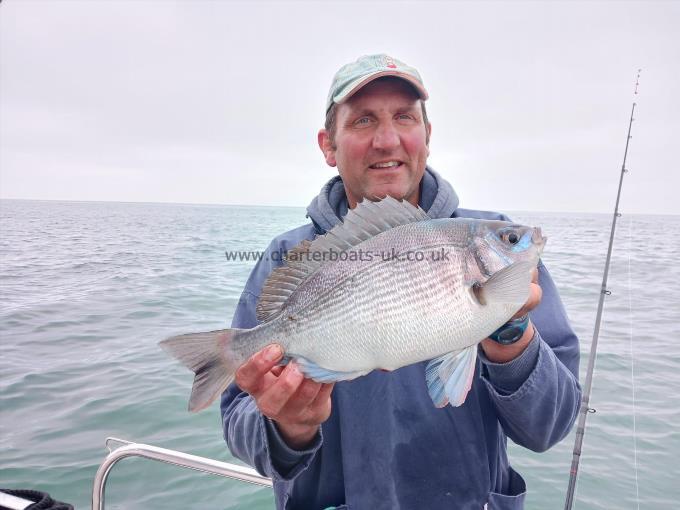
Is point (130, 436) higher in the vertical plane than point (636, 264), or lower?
lower

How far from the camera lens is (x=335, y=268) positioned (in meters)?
2.12

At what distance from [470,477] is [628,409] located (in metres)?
5.42

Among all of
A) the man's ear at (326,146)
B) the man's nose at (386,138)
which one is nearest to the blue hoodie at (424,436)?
the man's nose at (386,138)

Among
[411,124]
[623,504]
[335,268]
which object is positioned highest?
[411,124]

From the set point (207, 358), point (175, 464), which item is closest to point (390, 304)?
point (207, 358)

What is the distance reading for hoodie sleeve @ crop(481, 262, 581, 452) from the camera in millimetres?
1998

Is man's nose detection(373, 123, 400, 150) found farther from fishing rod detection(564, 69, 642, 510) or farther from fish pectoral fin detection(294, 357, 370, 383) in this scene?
fishing rod detection(564, 69, 642, 510)

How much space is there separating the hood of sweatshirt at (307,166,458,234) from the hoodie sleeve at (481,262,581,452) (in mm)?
653

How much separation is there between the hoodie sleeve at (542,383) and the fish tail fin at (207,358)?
117 centimetres

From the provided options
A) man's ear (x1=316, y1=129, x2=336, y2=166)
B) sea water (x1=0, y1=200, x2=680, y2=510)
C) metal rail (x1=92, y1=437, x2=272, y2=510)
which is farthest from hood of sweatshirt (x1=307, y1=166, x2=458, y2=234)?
Result: sea water (x1=0, y1=200, x2=680, y2=510)

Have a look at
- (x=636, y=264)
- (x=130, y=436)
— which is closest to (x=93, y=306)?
(x=130, y=436)

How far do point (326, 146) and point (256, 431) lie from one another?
1754 millimetres

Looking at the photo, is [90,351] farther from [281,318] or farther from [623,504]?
[623,504]

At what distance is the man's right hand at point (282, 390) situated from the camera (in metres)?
1.92
